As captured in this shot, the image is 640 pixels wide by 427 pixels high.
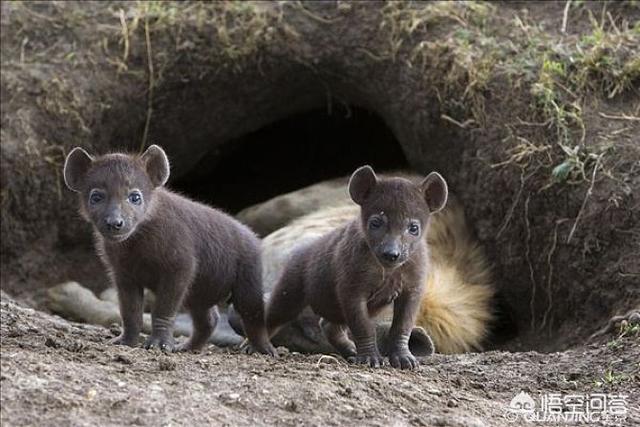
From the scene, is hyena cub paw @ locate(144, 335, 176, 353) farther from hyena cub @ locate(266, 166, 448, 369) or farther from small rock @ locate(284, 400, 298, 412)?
small rock @ locate(284, 400, 298, 412)

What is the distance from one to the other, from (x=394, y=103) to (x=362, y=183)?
3.24 meters

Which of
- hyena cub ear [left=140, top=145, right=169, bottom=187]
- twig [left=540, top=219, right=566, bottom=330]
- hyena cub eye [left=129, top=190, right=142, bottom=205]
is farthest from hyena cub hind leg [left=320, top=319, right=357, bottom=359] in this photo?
twig [left=540, top=219, right=566, bottom=330]

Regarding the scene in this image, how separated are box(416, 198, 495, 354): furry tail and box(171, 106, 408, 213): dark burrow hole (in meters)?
2.05

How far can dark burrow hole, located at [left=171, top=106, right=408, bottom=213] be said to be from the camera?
1110cm

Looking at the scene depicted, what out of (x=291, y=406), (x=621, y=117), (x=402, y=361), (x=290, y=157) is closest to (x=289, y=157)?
(x=290, y=157)

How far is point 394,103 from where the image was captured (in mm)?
9406

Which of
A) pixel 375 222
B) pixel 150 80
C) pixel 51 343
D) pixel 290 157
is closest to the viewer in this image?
pixel 51 343

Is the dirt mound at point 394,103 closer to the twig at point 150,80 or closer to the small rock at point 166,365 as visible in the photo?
the twig at point 150,80

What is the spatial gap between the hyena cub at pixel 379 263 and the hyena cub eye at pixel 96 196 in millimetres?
1208

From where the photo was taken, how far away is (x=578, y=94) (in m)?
8.34

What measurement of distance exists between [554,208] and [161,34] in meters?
3.34

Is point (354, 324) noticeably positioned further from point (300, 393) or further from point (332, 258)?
point (300, 393)

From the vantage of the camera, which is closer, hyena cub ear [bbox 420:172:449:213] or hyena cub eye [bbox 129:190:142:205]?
hyena cub eye [bbox 129:190:142:205]

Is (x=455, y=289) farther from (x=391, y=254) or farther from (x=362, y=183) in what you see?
(x=391, y=254)
